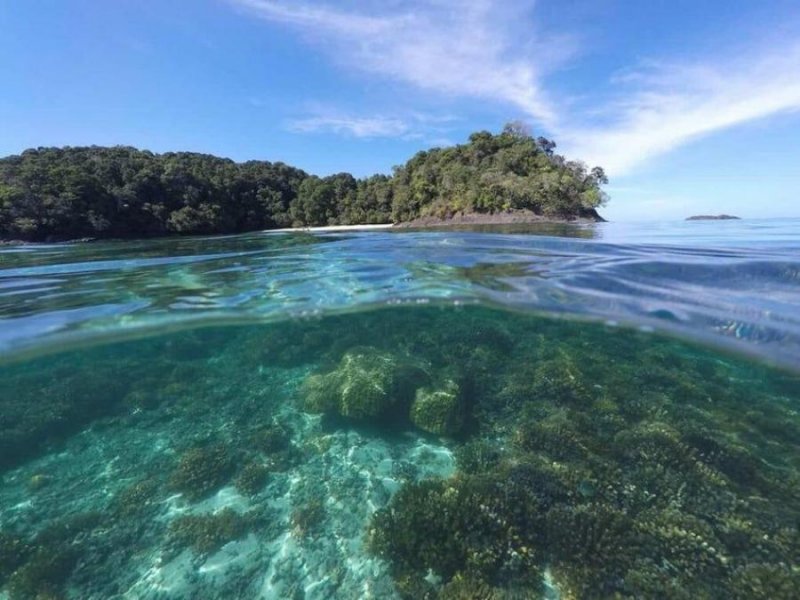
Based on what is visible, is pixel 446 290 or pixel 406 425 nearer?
pixel 406 425

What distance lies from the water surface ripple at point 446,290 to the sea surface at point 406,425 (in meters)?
0.07

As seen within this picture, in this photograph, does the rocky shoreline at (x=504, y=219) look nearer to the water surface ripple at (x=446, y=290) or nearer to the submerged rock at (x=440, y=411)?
the water surface ripple at (x=446, y=290)

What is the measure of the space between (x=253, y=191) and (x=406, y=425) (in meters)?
73.1

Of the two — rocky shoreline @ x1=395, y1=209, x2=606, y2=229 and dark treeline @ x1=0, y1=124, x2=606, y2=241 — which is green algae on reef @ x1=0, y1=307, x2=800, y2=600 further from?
dark treeline @ x1=0, y1=124, x2=606, y2=241

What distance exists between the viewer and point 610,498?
5.93 meters

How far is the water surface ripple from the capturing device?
26.0ft

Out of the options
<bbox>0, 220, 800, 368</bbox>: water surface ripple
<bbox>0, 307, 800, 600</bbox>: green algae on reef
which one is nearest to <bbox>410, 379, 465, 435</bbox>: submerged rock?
<bbox>0, 307, 800, 600</bbox>: green algae on reef

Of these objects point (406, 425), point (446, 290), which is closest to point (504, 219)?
point (446, 290)

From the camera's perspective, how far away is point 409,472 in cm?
693

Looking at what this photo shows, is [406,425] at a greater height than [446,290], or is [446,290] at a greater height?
[446,290]

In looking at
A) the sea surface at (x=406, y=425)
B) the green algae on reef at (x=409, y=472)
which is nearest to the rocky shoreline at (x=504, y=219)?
the sea surface at (x=406, y=425)

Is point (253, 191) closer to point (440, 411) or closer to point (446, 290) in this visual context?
point (446, 290)

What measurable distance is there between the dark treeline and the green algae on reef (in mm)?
38380

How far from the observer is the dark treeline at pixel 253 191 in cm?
4241
